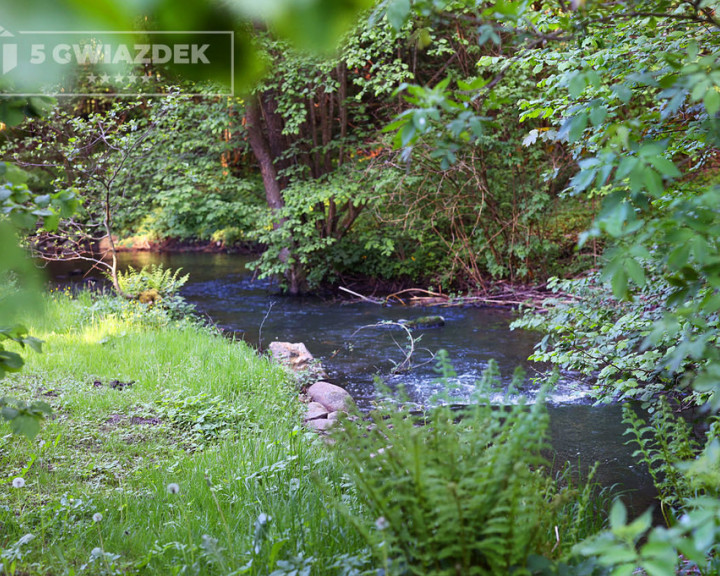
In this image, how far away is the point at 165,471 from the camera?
10.9 feet

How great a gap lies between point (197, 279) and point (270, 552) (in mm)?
12340

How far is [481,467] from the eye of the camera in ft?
5.21

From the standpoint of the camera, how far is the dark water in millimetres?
4605

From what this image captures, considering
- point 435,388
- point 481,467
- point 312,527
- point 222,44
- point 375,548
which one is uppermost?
point 222,44

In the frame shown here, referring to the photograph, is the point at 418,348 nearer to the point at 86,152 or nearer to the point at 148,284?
the point at 148,284

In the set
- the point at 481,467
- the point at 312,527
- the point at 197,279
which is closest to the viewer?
the point at 481,467

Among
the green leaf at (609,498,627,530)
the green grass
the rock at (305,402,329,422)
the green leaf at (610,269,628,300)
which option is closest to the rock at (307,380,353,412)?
the rock at (305,402,329,422)

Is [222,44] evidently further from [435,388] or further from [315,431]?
[435,388]

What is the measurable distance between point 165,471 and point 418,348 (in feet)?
15.7

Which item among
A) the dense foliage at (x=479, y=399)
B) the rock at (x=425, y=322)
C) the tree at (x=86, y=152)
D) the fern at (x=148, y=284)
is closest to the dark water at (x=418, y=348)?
the rock at (x=425, y=322)

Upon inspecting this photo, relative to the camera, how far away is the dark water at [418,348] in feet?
15.1

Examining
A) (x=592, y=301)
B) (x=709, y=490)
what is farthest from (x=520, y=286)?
(x=709, y=490)

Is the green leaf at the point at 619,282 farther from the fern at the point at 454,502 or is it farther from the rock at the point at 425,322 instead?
the rock at the point at 425,322

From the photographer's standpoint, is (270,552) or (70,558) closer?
(270,552)
